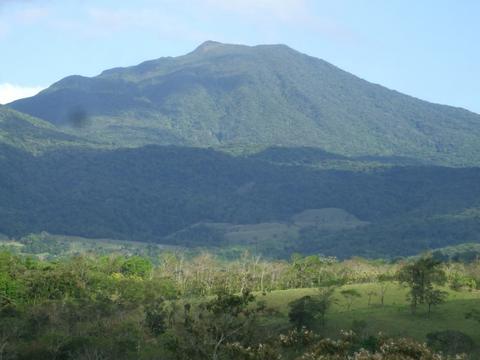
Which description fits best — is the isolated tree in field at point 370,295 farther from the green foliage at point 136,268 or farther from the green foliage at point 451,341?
the green foliage at point 136,268

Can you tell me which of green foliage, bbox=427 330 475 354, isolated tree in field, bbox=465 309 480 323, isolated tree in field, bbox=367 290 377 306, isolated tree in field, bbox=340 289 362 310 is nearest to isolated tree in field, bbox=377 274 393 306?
isolated tree in field, bbox=367 290 377 306

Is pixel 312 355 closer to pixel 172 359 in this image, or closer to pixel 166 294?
pixel 172 359

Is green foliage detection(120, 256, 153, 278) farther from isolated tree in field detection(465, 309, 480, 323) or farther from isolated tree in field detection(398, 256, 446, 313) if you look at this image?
isolated tree in field detection(465, 309, 480, 323)

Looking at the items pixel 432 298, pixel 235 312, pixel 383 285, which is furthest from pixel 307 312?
pixel 235 312

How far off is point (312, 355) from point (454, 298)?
51.2m

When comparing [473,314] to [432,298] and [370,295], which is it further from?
[370,295]

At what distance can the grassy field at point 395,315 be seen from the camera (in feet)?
209

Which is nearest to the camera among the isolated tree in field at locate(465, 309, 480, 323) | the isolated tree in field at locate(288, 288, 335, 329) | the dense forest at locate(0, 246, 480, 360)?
the dense forest at locate(0, 246, 480, 360)

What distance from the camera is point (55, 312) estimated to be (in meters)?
65.5

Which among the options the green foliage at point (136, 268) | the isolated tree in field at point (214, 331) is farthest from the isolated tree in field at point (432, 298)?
the green foliage at point (136, 268)

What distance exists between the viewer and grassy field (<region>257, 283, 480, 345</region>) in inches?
2505

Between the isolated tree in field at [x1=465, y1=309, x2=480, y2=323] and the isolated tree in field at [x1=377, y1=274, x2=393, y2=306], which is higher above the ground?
the isolated tree in field at [x1=465, y1=309, x2=480, y2=323]

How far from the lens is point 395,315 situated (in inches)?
2724

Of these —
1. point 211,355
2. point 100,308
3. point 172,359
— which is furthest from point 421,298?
Answer: point 211,355
